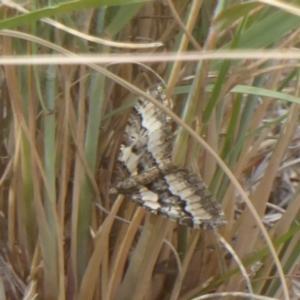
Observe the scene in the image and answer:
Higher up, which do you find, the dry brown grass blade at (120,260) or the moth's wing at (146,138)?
the moth's wing at (146,138)

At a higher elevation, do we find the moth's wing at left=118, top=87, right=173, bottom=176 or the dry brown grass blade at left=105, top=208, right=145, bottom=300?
the moth's wing at left=118, top=87, right=173, bottom=176

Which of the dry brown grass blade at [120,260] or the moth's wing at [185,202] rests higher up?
the moth's wing at [185,202]

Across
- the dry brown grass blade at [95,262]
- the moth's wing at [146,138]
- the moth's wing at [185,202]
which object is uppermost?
the moth's wing at [146,138]

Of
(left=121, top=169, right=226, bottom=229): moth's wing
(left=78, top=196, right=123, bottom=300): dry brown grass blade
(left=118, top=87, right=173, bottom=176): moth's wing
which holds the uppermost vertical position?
(left=118, top=87, right=173, bottom=176): moth's wing

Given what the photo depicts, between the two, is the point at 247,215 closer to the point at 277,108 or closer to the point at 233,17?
the point at 233,17

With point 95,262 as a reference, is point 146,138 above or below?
above
